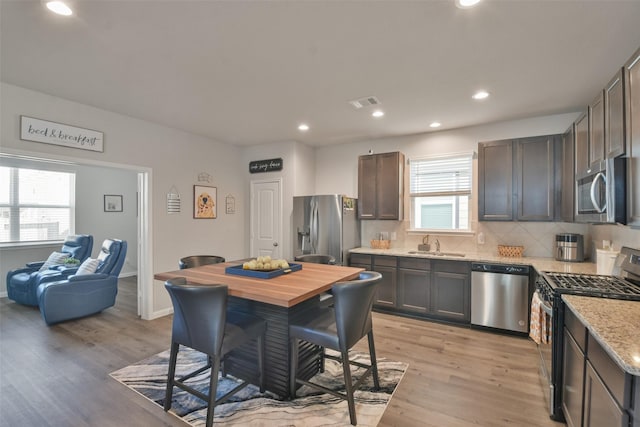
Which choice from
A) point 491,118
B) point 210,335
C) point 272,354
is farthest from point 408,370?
point 491,118

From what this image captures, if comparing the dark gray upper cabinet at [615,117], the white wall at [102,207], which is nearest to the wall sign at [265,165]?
the white wall at [102,207]

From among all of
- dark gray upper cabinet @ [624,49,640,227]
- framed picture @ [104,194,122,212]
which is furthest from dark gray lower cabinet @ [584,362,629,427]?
framed picture @ [104,194,122,212]

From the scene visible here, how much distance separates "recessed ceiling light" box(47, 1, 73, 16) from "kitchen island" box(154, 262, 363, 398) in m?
1.89

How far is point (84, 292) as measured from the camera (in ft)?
13.8

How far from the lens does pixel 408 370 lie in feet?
9.17

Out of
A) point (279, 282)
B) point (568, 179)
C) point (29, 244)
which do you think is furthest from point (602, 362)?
point (29, 244)

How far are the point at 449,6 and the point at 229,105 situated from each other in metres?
2.53

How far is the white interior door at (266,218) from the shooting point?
208 inches

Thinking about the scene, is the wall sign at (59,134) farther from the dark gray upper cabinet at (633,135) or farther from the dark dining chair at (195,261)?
the dark gray upper cabinet at (633,135)

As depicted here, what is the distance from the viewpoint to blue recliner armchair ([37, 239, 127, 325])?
392 cm

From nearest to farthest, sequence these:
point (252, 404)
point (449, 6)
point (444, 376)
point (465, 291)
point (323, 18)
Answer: point (449, 6)
point (323, 18)
point (252, 404)
point (444, 376)
point (465, 291)

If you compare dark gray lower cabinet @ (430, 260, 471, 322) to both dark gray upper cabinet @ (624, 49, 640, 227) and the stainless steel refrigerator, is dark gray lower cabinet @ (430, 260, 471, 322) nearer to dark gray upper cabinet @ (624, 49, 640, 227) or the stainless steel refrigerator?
the stainless steel refrigerator

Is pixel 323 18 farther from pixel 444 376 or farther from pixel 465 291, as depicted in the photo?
pixel 465 291

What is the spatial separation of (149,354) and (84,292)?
1922 millimetres
